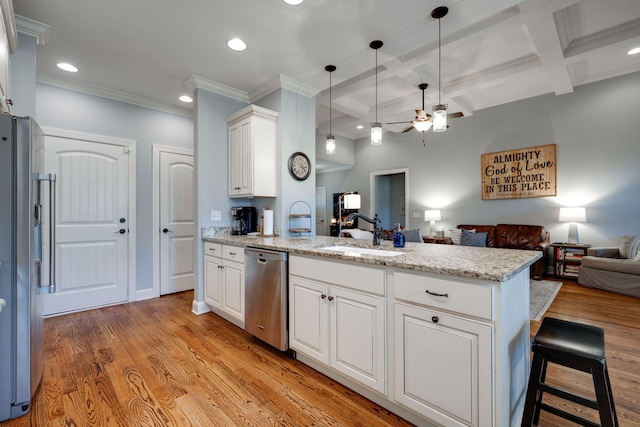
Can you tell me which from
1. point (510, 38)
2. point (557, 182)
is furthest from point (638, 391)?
point (557, 182)

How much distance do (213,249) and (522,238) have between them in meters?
5.09

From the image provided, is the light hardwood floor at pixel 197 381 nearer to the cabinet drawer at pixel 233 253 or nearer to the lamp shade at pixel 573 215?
the cabinet drawer at pixel 233 253

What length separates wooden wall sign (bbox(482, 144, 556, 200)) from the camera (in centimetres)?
499

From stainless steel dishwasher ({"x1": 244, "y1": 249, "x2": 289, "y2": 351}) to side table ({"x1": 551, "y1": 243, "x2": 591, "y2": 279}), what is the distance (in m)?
4.76

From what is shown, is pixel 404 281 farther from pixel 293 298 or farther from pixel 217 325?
pixel 217 325

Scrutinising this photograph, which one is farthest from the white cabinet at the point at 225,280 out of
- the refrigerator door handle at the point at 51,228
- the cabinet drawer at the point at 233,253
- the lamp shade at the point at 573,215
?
the lamp shade at the point at 573,215

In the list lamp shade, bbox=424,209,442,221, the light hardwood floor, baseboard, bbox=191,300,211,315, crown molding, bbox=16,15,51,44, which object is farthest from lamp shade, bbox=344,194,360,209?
crown molding, bbox=16,15,51,44

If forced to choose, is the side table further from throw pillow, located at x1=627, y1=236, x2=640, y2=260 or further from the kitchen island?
the kitchen island

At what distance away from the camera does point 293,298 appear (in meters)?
2.21

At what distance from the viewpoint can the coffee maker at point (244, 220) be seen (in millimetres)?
3637

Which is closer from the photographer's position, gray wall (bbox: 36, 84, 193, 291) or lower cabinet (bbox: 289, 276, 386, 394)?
lower cabinet (bbox: 289, 276, 386, 394)

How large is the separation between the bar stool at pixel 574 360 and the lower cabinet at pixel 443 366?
214 mm

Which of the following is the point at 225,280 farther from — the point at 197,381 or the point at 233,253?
the point at 197,381

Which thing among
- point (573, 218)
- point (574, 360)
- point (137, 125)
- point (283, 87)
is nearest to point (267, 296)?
point (574, 360)
